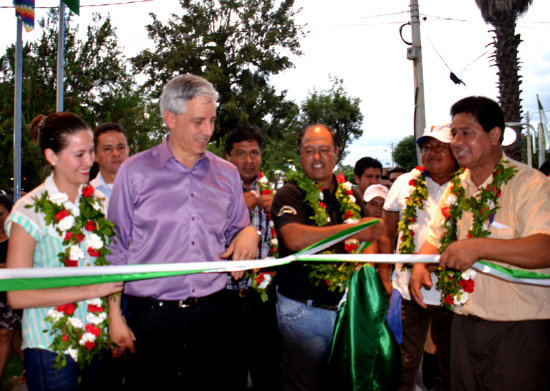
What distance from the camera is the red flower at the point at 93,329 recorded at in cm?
276

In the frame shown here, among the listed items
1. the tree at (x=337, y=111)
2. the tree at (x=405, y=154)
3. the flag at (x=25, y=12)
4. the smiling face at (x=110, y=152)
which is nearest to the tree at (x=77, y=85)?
the flag at (x=25, y=12)

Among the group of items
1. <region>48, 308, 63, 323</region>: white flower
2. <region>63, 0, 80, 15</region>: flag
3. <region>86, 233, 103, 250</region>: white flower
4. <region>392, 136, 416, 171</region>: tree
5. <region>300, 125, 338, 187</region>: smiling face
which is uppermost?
<region>392, 136, 416, 171</region>: tree

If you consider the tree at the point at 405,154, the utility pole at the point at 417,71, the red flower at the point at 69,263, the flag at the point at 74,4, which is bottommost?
the red flower at the point at 69,263

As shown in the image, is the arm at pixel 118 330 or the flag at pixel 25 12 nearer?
the arm at pixel 118 330

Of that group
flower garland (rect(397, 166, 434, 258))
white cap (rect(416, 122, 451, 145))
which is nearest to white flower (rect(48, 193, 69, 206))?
flower garland (rect(397, 166, 434, 258))

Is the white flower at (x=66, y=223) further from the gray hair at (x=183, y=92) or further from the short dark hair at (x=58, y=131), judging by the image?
the gray hair at (x=183, y=92)

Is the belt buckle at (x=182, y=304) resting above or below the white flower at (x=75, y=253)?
below

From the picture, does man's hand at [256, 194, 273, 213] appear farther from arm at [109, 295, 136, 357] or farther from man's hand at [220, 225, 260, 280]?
arm at [109, 295, 136, 357]

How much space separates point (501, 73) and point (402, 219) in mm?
12867

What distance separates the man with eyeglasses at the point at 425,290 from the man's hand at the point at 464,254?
4.34 ft

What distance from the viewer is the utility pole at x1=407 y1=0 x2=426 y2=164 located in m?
12.7

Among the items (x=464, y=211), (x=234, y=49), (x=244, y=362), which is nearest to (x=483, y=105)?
(x=464, y=211)

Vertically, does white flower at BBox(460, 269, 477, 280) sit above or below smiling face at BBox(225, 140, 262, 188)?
below

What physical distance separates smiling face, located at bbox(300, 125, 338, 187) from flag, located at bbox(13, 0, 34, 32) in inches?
448
